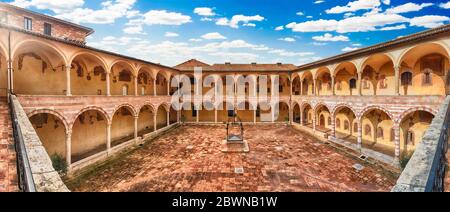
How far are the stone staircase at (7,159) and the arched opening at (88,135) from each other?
966 centimetres

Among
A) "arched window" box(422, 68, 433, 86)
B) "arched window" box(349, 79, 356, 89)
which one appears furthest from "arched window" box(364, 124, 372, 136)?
"arched window" box(422, 68, 433, 86)

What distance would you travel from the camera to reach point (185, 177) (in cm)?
1217

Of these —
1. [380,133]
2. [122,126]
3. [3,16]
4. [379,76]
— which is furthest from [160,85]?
[380,133]

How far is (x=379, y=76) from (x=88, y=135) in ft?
83.4

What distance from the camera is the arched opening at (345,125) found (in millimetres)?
22025

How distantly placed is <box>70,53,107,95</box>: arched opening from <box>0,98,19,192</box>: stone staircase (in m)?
10.3

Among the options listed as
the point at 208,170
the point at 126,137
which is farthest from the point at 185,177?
the point at 126,137

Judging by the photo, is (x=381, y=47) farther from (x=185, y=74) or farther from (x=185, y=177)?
(x=185, y=74)

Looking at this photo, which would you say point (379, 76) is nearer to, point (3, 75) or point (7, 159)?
point (7, 159)

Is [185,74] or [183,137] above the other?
[185,74]

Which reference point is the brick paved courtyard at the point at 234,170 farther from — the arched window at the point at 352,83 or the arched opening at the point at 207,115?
the arched opening at the point at 207,115

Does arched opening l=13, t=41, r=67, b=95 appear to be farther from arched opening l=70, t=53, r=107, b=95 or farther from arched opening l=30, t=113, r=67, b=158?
arched opening l=30, t=113, r=67, b=158
